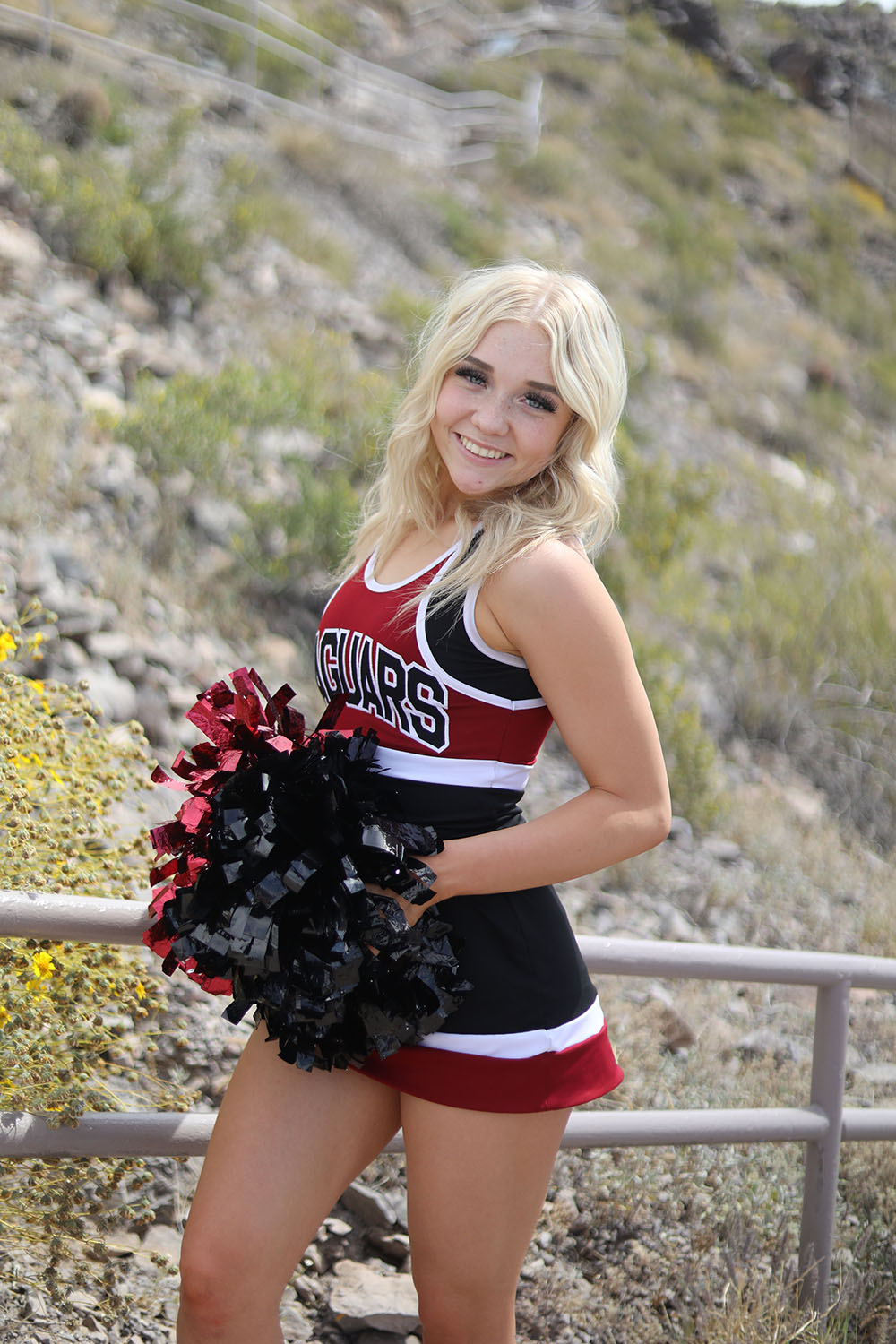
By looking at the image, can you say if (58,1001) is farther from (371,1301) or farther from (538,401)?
(538,401)

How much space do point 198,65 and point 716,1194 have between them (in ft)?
43.2

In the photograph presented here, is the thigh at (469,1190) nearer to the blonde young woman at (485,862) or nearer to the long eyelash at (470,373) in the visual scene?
the blonde young woman at (485,862)

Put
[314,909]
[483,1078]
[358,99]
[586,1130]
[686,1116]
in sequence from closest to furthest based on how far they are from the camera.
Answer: [314,909], [483,1078], [586,1130], [686,1116], [358,99]

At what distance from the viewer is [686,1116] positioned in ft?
8.31

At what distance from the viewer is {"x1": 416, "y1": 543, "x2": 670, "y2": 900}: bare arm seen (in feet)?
5.20

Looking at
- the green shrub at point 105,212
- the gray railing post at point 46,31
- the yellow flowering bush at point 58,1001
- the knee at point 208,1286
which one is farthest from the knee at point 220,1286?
the gray railing post at point 46,31

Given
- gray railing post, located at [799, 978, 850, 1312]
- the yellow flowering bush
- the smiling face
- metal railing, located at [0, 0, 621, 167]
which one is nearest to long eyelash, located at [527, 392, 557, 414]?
the smiling face

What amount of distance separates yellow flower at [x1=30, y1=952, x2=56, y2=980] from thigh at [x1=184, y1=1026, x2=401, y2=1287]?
0.43 metres

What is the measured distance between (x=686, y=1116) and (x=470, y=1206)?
107cm

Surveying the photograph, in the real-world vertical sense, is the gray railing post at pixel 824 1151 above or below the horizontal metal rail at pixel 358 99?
below

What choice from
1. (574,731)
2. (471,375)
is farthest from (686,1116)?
(471,375)

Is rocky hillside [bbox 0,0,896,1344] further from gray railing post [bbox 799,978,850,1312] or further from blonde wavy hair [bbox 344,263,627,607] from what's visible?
blonde wavy hair [bbox 344,263,627,607]

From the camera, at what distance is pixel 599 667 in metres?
1.58

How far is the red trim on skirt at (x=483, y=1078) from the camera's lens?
1.62 metres
